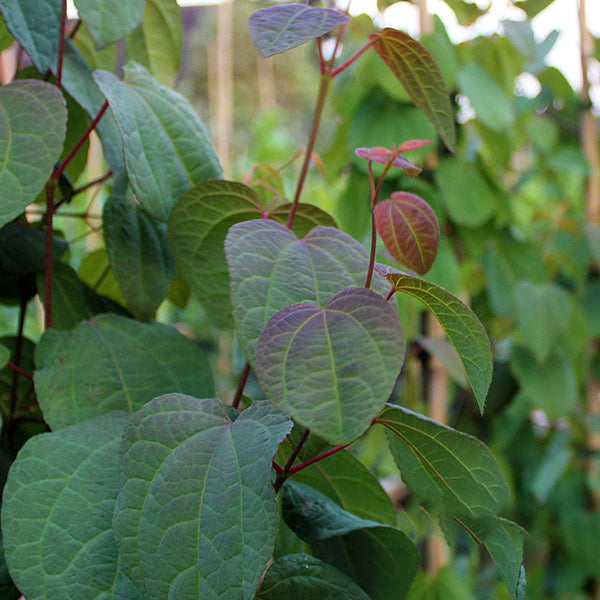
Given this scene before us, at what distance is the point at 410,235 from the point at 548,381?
89 cm

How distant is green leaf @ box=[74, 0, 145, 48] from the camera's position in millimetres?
364

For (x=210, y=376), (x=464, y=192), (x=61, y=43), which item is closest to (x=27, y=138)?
(x=61, y=43)

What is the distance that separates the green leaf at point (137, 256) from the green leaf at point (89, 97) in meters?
0.03

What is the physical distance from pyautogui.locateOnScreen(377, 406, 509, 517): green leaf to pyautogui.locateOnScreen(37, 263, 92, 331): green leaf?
25 cm

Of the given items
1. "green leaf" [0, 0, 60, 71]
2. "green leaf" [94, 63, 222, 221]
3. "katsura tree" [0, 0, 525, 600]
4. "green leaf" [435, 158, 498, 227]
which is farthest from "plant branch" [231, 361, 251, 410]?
"green leaf" [435, 158, 498, 227]

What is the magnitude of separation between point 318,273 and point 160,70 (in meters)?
0.28

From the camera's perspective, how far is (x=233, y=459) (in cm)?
30

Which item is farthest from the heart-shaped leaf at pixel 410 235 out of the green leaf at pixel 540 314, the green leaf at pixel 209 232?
the green leaf at pixel 540 314

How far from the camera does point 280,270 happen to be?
0.32 meters

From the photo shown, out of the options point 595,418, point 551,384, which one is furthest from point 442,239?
point 595,418

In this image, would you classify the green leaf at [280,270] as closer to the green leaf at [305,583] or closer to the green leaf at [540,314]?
the green leaf at [305,583]

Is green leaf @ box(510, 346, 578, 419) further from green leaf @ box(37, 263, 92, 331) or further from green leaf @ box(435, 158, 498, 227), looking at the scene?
green leaf @ box(37, 263, 92, 331)

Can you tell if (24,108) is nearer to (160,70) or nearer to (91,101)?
(91,101)

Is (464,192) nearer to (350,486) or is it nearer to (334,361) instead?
(350,486)
